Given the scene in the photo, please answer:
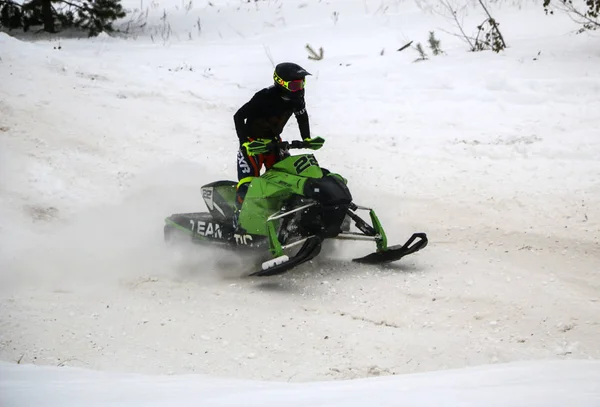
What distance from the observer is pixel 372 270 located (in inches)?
274

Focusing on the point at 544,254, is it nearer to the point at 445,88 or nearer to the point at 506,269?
the point at 506,269

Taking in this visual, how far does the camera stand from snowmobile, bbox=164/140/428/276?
21.8 ft

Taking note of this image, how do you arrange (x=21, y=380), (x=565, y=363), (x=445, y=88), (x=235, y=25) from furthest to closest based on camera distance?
(x=235, y=25), (x=445, y=88), (x=565, y=363), (x=21, y=380)

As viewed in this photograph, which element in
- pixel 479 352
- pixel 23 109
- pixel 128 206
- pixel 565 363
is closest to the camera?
pixel 565 363

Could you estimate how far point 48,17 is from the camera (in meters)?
17.3

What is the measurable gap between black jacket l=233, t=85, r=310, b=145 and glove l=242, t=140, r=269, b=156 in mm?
526

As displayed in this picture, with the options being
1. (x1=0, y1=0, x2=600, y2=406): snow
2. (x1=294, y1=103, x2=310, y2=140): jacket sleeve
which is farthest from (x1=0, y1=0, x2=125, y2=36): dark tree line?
(x1=294, y1=103, x2=310, y2=140): jacket sleeve

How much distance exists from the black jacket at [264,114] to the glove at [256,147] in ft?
1.73

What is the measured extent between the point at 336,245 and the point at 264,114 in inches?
62.4

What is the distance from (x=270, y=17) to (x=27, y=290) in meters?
12.8

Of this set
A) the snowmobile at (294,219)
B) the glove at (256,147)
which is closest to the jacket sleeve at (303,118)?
the snowmobile at (294,219)

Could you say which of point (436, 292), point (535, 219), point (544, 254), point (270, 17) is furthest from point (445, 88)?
point (270, 17)

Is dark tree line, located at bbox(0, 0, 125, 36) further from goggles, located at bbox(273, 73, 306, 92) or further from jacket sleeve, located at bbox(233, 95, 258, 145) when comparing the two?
goggles, located at bbox(273, 73, 306, 92)

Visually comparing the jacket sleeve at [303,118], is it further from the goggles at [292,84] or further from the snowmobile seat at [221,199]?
the snowmobile seat at [221,199]
